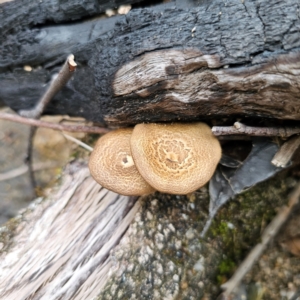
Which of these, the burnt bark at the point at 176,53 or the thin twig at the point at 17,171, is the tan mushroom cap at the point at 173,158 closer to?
the burnt bark at the point at 176,53

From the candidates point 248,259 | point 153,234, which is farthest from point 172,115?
point 248,259

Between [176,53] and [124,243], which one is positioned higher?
[176,53]

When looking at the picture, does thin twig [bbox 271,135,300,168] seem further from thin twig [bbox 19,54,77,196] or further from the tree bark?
thin twig [bbox 19,54,77,196]

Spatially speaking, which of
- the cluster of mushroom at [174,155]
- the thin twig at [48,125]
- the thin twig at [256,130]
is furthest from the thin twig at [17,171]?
the thin twig at [256,130]

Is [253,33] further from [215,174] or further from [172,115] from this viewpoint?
[215,174]

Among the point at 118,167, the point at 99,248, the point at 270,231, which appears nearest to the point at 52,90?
the point at 118,167

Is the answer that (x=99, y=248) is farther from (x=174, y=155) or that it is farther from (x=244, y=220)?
(x=244, y=220)
